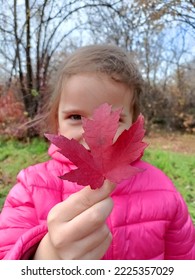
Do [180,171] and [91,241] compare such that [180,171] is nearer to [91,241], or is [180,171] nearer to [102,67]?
[102,67]

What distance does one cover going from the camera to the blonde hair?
0.98 metres

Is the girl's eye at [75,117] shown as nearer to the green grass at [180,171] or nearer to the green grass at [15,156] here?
the green grass at [180,171]

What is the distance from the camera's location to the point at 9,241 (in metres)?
0.85

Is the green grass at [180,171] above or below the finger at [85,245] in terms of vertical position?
below

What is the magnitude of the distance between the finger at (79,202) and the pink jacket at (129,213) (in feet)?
0.92

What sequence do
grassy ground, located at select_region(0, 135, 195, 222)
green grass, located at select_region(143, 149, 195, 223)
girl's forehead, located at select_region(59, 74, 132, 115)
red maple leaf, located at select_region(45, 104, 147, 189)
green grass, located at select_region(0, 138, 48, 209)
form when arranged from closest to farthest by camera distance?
1. red maple leaf, located at select_region(45, 104, 147, 189)
2. girl's forehead, located at select_region(59, 74, 132, 115)
3. green grass, located at select_region(143, 149, 195, 223)
4. grassy ground, located at select_region(0, 135, 195, 222)
5. green grass, located at select_region(0, 138, 48, 209)

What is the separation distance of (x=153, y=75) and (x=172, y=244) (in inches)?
374

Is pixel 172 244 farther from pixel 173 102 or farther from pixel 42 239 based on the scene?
pixel 173 102

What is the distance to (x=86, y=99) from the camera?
2.98 feet

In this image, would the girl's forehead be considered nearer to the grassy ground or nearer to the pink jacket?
the pink jacket

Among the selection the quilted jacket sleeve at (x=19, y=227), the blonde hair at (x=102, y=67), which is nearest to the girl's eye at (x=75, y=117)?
the blonde hair at (x=102, y=67)

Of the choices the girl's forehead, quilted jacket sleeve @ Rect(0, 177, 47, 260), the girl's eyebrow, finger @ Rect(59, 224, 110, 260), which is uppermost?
the girl's forehead

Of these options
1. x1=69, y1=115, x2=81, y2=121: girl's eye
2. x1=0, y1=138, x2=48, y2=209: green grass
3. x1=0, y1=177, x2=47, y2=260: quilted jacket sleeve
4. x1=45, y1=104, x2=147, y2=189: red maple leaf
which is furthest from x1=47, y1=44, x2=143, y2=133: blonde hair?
x1=0, y1=138, x2=48, y2=209: green grass

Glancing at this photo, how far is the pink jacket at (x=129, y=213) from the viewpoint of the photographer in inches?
35.8
